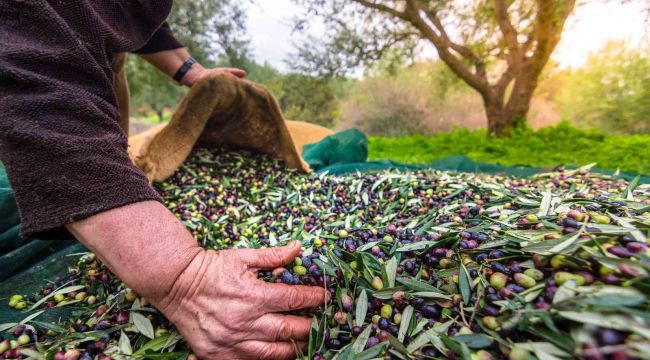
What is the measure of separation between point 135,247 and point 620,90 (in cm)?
318

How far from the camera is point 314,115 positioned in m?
9.70

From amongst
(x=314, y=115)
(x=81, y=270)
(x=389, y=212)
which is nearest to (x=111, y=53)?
(x=81, y=270)

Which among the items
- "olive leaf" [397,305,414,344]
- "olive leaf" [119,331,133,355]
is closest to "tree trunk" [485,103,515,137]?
"olive leaf" [397,305,414,344]

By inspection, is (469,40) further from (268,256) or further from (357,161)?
(268,256)

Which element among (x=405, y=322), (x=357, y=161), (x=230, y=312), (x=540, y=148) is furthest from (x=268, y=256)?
(x=540, y=148)

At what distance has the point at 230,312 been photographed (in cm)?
77

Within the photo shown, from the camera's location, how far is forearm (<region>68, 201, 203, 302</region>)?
2.45 ft

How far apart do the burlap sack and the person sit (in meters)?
0.93

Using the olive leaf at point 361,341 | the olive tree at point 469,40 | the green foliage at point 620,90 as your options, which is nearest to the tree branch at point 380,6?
the olive tree at point 469,40

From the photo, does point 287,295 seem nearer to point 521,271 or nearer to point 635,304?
point 521,271

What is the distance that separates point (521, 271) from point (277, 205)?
49.6 inches

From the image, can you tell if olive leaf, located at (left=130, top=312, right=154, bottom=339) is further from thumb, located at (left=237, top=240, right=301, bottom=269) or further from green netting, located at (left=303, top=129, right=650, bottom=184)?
green netting, located at (left=303, top=129, right=650, bottom=184)

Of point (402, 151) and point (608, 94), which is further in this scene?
point (402, 151)

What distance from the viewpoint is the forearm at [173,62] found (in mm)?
2064
